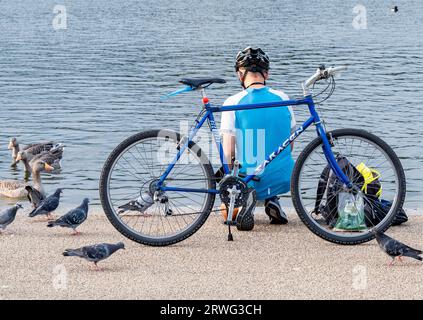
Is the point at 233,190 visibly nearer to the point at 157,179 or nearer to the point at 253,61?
the point at 157,179

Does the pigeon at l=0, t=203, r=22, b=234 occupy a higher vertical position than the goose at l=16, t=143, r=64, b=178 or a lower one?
higher

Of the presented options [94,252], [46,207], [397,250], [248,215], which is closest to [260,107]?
[248,215]

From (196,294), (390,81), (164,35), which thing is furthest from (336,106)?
(164,35)

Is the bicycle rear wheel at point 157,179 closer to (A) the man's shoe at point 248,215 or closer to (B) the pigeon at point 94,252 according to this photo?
(A) the man's shoe at point 248,215

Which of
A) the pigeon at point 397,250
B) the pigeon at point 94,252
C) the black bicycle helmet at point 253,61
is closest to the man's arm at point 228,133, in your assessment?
the black bicycle helmet at point 253,61

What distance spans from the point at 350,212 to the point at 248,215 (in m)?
0.88

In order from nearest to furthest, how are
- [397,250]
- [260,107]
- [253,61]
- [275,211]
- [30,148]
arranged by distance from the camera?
[397,250] → [260,107] → [253,61] → [275,211] → [30,148]

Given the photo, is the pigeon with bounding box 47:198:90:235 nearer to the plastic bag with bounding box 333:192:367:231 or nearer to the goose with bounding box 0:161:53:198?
the plastic bag with bounding box 333:192:367:231

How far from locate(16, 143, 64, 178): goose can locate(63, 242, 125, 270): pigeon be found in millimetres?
7617

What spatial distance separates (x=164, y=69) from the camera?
2948 cm

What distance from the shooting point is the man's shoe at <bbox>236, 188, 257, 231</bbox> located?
339 inches

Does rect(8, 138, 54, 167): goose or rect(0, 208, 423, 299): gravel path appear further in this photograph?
rect(8, 138, 54, 167): goose

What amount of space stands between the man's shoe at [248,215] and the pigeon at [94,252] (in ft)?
4.24

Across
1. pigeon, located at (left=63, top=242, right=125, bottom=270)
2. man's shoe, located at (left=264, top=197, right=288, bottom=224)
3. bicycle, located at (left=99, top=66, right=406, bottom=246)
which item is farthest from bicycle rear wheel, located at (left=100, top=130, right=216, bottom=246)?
man's shoe, located at (left=264, top=197, right=288, bottom=224)
